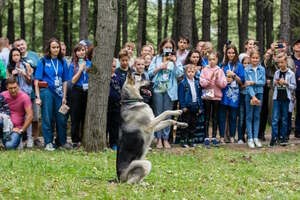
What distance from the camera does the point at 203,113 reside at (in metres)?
12.9

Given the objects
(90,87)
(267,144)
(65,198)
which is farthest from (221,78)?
(65,198)

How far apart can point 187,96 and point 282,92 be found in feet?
7.71

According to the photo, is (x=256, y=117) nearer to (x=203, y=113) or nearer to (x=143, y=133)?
(x=203, y=113)

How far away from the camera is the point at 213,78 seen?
12.8m

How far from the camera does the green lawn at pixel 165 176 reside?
679cm

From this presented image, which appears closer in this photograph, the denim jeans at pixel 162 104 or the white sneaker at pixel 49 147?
the white sneaker at pixel 49 147

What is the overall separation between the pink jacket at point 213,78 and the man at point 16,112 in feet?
14.0

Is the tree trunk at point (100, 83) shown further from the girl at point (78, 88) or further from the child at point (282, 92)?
the child at point (282, 92)

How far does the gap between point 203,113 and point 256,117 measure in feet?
4.39

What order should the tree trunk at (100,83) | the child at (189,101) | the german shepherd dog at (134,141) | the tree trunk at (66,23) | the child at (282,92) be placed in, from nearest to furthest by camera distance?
the german shepherd dog at (134,141)
the tree trunk at (100,83)
the child at (189,101)
the child at (282,92)
the tree trunk at (66,23)

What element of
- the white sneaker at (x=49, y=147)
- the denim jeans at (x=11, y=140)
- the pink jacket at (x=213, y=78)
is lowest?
the white sneaker at (x=49, y=147)

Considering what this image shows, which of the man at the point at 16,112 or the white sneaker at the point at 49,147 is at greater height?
the man at the point at 16,112

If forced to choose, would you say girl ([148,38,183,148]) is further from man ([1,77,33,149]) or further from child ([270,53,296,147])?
man ([1,77,33,149])

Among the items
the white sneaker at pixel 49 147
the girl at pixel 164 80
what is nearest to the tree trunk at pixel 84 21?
the girl at pixel 164 80
